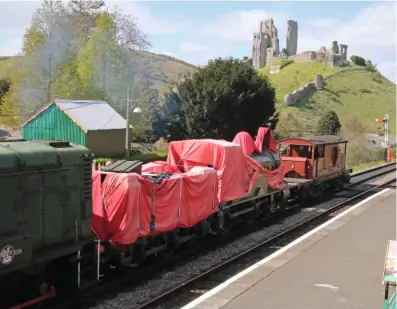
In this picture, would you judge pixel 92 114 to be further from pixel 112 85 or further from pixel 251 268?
pixel 251 268

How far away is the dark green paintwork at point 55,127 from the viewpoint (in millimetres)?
31391

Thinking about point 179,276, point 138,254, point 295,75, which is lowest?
point 179,276

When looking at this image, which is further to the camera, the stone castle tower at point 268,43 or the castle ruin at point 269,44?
the stone castle tower at point 268,43

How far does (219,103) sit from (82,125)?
9.94m

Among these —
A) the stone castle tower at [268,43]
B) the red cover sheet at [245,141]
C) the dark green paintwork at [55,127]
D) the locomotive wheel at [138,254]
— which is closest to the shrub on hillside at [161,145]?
the dark green paintwork at [55,127]

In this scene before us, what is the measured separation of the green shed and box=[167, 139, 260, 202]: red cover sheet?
1831cm

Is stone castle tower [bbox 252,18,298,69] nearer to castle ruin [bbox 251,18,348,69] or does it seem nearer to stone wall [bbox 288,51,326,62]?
castle ruin [bbox 251,18,348,69]

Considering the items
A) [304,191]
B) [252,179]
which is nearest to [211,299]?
[252,179]

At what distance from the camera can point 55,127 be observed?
32.3 m

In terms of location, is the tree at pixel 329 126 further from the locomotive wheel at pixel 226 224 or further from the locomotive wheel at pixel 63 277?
the locomotive wheel at pixel 63 277

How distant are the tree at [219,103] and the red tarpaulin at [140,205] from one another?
74.9 ft

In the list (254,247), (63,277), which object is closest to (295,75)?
(254,247)

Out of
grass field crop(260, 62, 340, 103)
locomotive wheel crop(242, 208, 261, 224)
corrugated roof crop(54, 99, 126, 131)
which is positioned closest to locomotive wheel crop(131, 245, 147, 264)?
locomotive wheel crop(242, 208, 261, 224)

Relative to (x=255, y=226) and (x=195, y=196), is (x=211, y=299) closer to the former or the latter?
(x=195, y=196)
